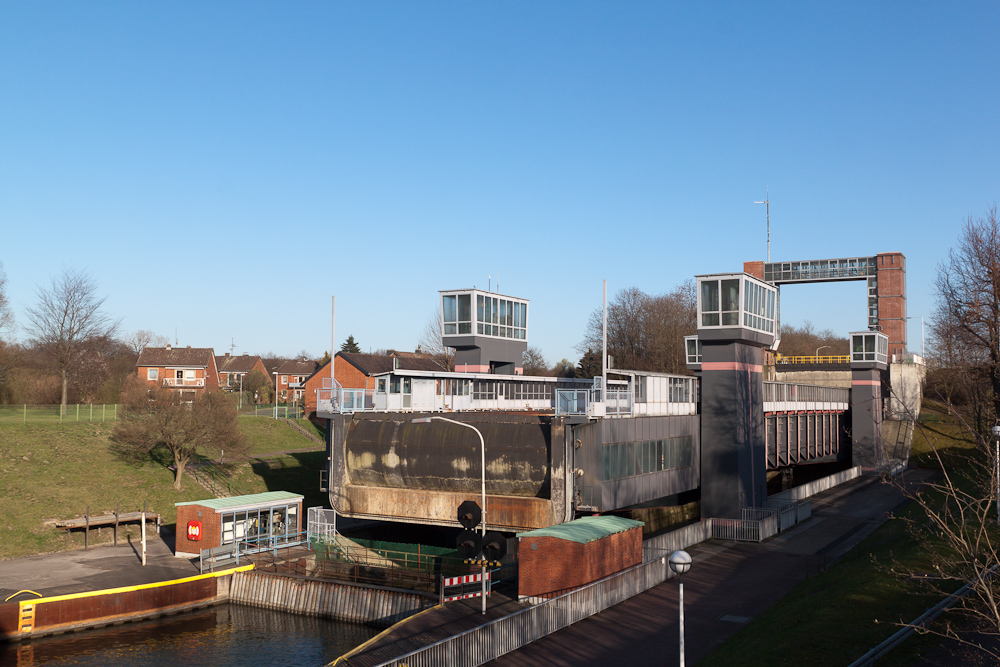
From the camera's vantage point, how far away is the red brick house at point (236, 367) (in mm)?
130375

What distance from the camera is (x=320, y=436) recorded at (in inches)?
2958

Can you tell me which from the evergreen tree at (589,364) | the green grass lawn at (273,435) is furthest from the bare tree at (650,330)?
the green grass lawn at (273,435)

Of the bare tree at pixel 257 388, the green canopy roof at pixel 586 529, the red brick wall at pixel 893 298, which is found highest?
the red brick wall at pixel 893 298

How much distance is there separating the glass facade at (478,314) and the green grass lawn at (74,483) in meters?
16.8

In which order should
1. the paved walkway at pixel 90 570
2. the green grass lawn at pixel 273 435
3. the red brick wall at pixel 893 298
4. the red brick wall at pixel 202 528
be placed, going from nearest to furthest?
the paved walkway at pixel 90 570
the red brick wall at pixel 202 528
the green grass lawn at pixel 273 435
the red brick wall at pixel 893 298

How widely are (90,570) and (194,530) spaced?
461 centimetres

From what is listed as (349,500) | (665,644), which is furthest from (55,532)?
(665,644)

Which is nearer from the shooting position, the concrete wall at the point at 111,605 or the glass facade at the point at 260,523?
the concrete wall at the point at 111,605

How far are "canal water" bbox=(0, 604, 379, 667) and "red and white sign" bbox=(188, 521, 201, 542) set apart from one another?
14.9 ft

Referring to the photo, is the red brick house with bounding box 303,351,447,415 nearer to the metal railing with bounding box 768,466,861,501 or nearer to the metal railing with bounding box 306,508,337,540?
the metal railing with bounding box 306,508,337,540

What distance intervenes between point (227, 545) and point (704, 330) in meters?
27.5

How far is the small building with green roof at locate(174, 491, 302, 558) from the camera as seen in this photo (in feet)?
120

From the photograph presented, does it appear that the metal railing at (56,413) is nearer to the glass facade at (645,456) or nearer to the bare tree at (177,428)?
the bare tree at (177,428)

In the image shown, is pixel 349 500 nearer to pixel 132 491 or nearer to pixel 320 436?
pixel 132 491
